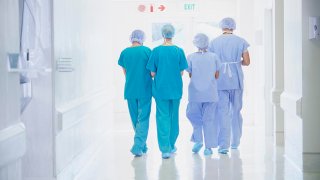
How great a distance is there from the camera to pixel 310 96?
4.85 m

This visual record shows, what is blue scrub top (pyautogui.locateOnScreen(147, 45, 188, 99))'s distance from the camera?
5.81 metres

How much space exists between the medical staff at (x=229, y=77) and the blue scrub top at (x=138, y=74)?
0.85 metres

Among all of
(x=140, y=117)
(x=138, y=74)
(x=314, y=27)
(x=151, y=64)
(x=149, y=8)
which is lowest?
(x=140, y=117)

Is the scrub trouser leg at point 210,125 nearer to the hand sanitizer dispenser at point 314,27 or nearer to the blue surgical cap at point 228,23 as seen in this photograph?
the blue surgical cap at point 228,23

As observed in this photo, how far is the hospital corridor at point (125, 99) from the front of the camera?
12.7 feet

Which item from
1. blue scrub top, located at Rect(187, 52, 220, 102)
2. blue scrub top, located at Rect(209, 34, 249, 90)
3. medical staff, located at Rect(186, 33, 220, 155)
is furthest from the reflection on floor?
blue scrub top, located at Rect(209, 34, 249, 90)

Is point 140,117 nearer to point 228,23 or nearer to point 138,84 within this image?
point 138,84

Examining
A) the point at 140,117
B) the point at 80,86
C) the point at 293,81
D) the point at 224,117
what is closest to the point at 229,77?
the point at 224,117

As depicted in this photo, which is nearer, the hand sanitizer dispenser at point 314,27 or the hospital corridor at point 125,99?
the hospital corridor at point 125,99

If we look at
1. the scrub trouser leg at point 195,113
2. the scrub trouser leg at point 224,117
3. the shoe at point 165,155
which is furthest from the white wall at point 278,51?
the shoe at point 165,155

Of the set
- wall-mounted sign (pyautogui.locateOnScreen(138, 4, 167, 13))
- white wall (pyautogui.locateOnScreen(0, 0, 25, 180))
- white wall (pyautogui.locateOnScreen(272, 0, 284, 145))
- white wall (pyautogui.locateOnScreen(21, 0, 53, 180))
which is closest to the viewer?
white wall (pyautogui.locateOnScreen(0, 0, 25, 180))

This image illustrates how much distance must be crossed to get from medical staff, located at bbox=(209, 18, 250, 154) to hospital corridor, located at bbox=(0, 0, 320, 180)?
0.08ft

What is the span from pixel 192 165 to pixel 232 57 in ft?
4.64

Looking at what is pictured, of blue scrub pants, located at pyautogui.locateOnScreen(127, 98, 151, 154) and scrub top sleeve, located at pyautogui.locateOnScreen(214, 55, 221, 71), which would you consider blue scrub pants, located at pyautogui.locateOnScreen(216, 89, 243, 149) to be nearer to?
scrub top sleeve, located at pyautogui.locateOnScreen(214, 55, 221, 71)
